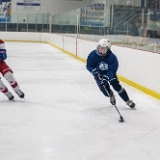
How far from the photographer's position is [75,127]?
3.62 metres

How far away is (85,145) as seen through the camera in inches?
118

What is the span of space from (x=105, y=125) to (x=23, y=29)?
19064 millimetres

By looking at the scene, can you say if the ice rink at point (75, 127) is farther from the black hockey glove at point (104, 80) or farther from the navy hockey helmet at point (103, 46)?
the navy hockey helmet at point (103, 46)

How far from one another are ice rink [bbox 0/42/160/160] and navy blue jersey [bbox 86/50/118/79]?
0.48 metres

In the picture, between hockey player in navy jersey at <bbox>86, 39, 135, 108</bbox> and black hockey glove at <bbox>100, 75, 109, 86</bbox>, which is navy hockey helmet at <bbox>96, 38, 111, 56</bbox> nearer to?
hockey player in navy jersey at <bbox>86, 39, 135, 108</bbox>

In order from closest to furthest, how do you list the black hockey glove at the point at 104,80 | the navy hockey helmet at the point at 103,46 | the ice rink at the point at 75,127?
the ice rink at the point at 75,127, the navy hockey helmet at the point at 103,46, the black hockey glove at the point at 104,80

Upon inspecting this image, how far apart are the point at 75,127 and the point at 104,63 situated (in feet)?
3.56

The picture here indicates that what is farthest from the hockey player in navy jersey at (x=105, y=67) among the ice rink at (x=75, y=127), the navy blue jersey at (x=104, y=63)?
the ice rink at (x=75, y=127)

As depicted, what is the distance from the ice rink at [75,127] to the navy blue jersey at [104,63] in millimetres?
482

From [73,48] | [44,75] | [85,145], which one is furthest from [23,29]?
[85,145]

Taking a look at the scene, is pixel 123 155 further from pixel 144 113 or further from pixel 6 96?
pixel 6 96

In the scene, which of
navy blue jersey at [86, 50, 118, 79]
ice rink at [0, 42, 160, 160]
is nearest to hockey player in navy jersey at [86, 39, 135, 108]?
navy blue jersey at [86, 50, 118, 79]

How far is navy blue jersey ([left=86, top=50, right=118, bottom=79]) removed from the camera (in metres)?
4.38

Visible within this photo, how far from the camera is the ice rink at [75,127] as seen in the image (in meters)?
2.81
